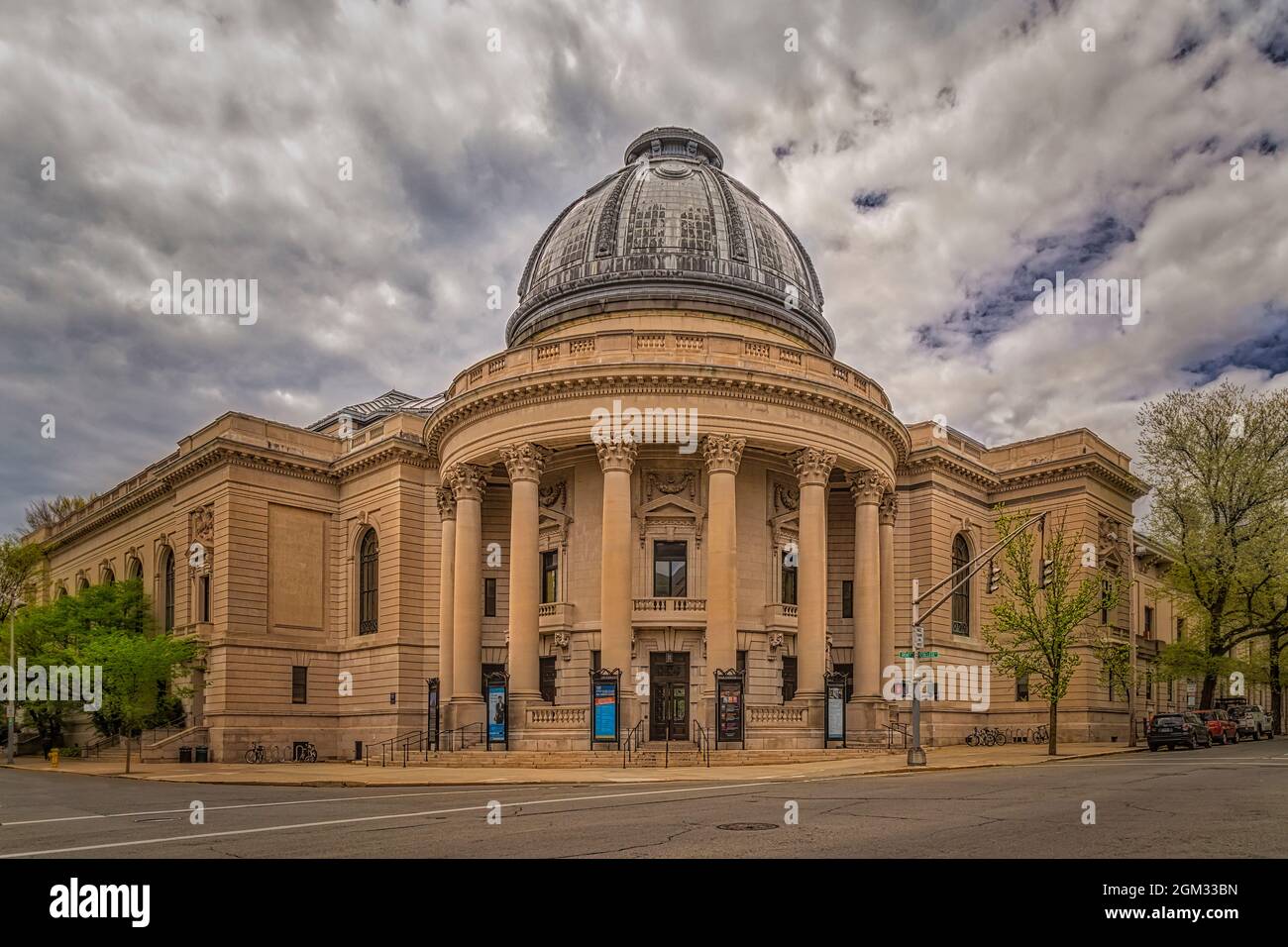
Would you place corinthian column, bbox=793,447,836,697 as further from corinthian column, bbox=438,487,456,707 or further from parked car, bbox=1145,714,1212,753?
corinthian column, bbox=438,487,456,707

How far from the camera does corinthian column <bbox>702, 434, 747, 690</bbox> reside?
38906mm

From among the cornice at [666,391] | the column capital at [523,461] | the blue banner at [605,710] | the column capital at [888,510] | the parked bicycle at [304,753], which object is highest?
the cornice at [666,391]

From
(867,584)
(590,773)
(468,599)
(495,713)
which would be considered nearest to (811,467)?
(867,584)

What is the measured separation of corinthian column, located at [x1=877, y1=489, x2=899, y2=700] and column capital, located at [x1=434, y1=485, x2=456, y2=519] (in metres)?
19.3

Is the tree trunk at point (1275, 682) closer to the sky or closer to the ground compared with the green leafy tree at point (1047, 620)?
closer to the ground

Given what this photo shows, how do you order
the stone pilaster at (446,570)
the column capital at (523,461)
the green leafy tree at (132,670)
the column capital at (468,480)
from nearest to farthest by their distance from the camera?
the green leafy tree at (132,670) < the column capital at (523,461) < the column capital at (468,480) < the stone pilaster at (446,570)

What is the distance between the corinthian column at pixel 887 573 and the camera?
4794 cm

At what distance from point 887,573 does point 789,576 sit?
551 centimetres

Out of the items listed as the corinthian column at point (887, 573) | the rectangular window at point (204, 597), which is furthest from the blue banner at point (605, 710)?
the rectangular window at point (204, 597)

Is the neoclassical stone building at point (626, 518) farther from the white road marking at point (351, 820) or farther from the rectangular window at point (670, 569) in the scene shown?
the white road marking at point (351, 820)

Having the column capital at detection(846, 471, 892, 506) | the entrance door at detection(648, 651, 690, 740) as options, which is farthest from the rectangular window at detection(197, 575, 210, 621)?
the column capital at detection(846, 471, 892, 506)

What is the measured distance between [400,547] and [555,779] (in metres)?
23.6

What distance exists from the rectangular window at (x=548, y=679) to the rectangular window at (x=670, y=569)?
18.0 ft
